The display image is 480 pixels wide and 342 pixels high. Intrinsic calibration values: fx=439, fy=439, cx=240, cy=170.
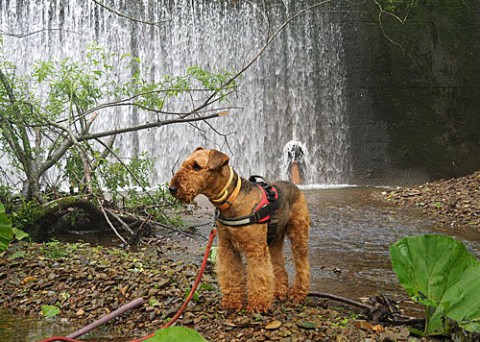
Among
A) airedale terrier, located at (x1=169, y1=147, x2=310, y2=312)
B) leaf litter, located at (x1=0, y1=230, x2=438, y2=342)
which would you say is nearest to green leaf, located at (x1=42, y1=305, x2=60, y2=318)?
leaf litter, located at (x1=0, y1=230, x2=438, y2=342)

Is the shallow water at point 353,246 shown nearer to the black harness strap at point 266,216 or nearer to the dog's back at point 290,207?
the dog's back at point 290,207

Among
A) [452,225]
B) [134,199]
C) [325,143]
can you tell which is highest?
[325,143]

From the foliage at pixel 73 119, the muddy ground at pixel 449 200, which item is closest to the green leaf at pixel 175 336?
the foliage at pixel 73 119

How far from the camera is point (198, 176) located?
2.61 m

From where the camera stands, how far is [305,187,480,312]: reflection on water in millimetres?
3924

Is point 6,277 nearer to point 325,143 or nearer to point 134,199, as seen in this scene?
point 134,199

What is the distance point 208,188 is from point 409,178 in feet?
36.0

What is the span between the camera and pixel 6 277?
362cm

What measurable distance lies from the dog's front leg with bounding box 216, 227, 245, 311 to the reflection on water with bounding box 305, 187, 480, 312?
107 cm

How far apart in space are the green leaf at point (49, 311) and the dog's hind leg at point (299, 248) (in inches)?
65.6

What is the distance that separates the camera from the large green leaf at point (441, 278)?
226 centimetres

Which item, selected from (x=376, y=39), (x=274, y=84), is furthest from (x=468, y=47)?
(x=274, y=84)

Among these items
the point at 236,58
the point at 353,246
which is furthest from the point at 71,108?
the point at 236,58

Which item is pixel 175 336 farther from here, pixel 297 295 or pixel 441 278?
pixel 297 295
